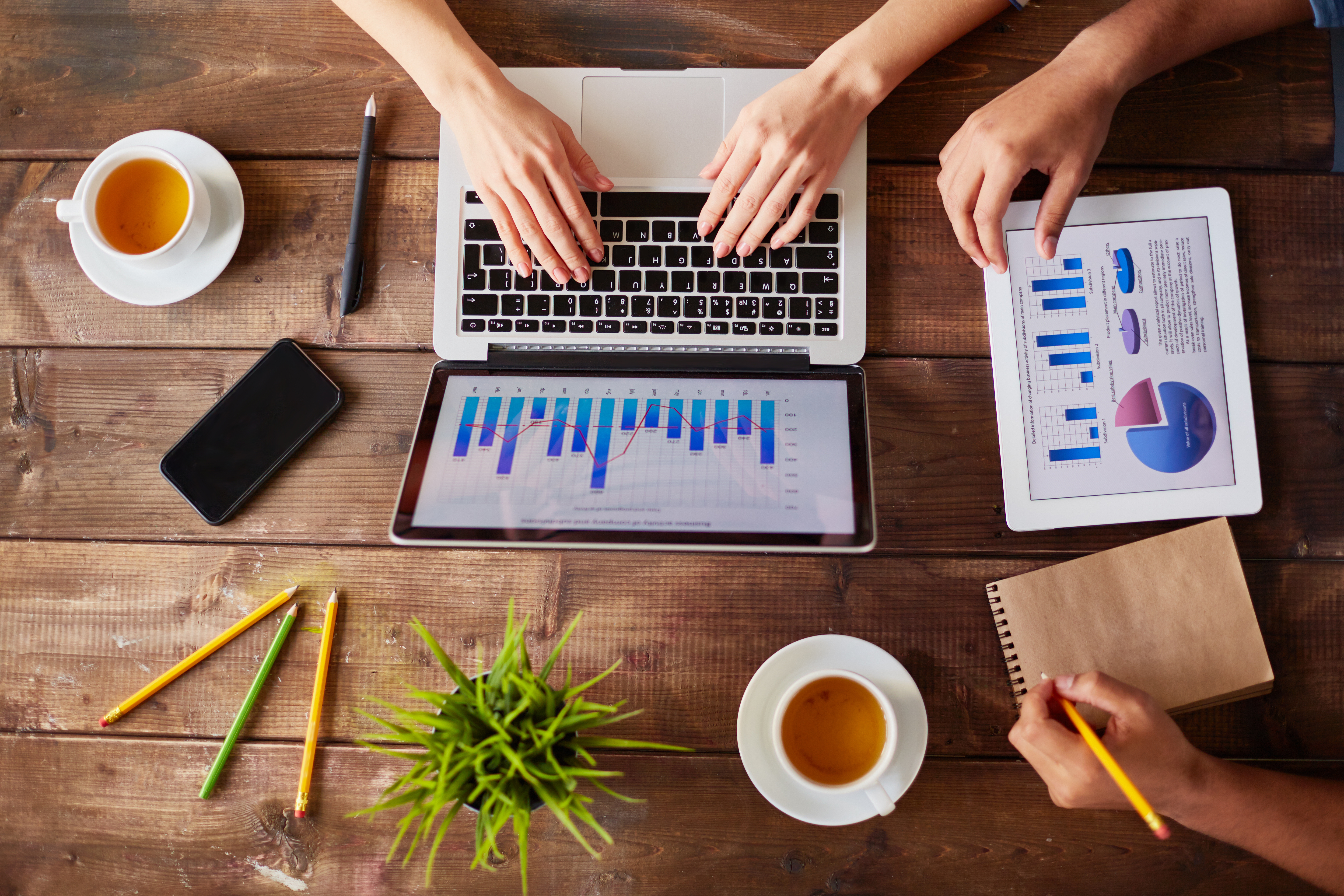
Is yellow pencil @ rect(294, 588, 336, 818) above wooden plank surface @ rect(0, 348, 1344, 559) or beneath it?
beneath

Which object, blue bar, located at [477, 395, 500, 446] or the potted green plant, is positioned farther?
blue bar, located at [477, 395, 500, 446]

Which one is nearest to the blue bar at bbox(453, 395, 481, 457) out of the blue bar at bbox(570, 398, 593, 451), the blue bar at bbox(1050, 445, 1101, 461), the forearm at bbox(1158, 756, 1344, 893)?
the blue bar at bbox(570, 398, 593, 451)


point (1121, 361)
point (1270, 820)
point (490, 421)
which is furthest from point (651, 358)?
point (1270, 820)

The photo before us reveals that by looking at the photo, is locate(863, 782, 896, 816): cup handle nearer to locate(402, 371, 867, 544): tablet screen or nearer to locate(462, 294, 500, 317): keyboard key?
locate(402, 371, 867, 544): tablet screen

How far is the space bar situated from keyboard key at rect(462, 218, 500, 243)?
0.12 m

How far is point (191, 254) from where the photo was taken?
2.71 ft

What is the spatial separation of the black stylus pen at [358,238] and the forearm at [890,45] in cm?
51

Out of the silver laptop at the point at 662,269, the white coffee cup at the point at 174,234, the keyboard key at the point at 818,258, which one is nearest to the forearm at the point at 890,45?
the silver laptop at the point at 662,269

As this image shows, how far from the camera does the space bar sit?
0.80m

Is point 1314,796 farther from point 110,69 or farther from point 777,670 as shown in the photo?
point 110,69

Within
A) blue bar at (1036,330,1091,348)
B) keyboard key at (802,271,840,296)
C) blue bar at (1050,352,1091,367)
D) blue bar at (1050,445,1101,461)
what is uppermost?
keyboard key at (802,271,840,296)

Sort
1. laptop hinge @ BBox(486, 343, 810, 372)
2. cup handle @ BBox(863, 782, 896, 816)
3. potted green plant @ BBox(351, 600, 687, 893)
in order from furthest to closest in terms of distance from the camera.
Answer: laptop hinge @ BBox(486, 343, 810, 372), cup handle @ BBox(863, 782, 896, 816), potted green plant @ BBox(351, 600, 687, 893)

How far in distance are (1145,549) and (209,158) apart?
1.12 meters

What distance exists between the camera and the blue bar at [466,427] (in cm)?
74
